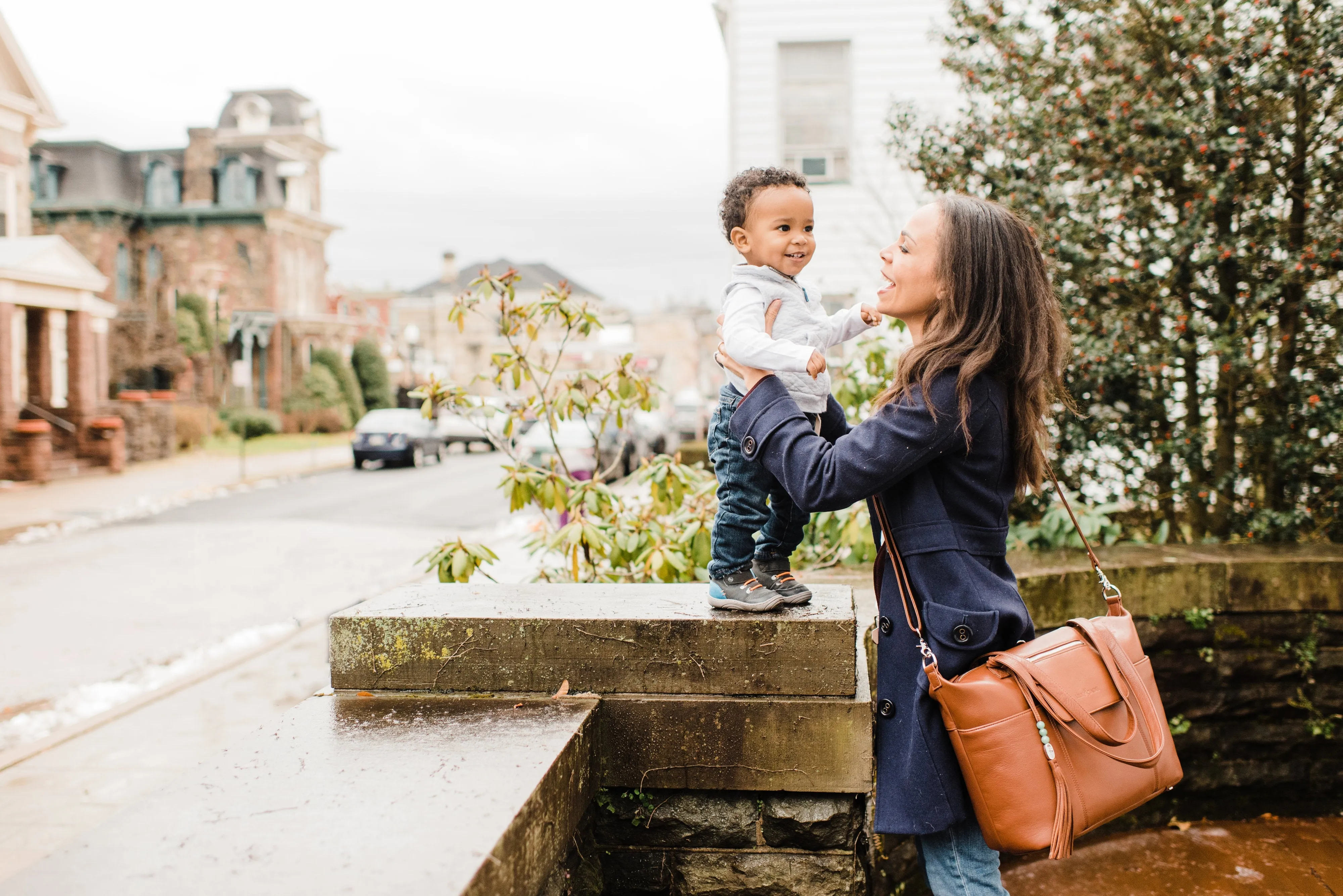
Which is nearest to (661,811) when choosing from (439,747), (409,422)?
(439,747)

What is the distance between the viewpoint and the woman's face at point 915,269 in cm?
207

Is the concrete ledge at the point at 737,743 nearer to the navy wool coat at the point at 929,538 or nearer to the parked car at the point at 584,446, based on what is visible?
the navy wool coat at the point at 929,538

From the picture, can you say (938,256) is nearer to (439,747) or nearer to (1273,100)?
(439,747)

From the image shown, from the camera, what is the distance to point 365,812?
1.68 m

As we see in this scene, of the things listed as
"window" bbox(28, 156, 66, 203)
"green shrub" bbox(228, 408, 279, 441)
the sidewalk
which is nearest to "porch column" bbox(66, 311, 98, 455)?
the sidewalk

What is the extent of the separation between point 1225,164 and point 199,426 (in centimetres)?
2864

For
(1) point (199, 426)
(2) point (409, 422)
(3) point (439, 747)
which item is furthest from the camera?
(1) point (199, 426)

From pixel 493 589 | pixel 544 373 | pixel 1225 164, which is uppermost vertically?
pixel 1225 164

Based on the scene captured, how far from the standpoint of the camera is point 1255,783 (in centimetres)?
385

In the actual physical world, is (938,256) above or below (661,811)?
above

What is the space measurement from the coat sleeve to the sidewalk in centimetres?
1406

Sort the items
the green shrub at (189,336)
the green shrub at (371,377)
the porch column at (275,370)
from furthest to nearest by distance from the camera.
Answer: the green shrub at (371,377), the porch column at (275,370), the green shrub at (189,336)

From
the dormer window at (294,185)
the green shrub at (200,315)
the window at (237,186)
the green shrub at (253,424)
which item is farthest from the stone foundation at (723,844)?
the dormer window at (294,185)

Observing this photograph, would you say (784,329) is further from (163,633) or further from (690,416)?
(690,416)
